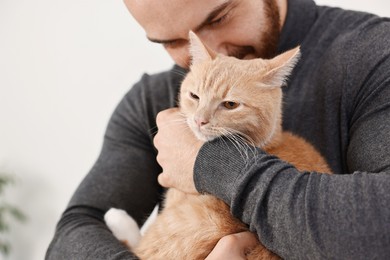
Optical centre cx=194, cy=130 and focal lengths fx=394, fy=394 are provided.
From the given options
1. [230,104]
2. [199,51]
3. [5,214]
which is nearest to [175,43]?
[199,51]

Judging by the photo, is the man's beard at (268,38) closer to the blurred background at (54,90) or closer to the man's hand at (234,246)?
the man's hand at (234,246)

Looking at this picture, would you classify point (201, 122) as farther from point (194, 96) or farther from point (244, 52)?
point (244, 52)

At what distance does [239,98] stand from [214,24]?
0.33 meters

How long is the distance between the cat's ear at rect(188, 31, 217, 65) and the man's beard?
200mm

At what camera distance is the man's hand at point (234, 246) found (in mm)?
945

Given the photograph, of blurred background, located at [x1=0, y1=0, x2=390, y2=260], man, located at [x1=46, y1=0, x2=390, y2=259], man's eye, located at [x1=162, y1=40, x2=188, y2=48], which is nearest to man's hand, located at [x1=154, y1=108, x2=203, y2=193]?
man, located at [x1=46, y1=0, x2=390, y2=259]

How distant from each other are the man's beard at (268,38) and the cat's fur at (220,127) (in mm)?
213

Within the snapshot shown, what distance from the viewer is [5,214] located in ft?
10.7

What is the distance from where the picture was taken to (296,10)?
4.84 feet

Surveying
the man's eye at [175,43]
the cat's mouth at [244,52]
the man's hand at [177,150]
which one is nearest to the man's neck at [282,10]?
the cat's mouth at [244,52]

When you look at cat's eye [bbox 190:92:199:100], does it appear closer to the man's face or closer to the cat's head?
the cat's head

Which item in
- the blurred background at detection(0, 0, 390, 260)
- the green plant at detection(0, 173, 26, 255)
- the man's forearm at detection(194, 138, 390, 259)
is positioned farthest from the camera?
the green plant at detection(0, 173, 26, 255)

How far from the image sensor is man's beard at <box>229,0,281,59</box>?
141 centimetres

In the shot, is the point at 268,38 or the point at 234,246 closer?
the point at 234,246
